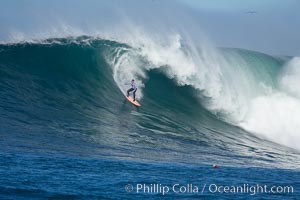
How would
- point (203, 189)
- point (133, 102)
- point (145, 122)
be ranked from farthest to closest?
point (133, 102)
point (145, 122)
point (203, 189)

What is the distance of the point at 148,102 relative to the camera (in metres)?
19.2

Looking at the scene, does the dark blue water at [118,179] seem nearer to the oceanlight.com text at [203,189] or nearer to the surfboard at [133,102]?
the oceanlight.com text at [203,189]

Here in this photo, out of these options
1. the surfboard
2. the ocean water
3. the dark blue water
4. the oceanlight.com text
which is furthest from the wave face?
the oceanlight.com text

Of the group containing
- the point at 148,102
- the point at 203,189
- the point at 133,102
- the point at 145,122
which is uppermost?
the point at 148,102

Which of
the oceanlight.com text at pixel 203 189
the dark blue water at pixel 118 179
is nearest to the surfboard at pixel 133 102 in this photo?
the dark blue water at pixel 118 179

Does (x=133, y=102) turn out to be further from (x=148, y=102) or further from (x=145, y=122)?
(x=145, y=122)

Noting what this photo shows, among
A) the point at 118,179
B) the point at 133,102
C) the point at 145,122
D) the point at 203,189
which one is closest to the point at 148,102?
the point at 133,102

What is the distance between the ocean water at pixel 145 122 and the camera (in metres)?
10.1

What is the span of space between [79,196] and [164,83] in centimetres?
1249

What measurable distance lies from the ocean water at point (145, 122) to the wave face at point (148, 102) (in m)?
0.04

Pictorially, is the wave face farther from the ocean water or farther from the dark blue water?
the dark blue water

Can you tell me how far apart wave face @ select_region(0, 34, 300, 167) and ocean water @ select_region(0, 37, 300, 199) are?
1.6 inches

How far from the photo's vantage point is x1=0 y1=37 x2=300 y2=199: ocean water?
1007 centimetres

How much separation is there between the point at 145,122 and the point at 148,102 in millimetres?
2615
